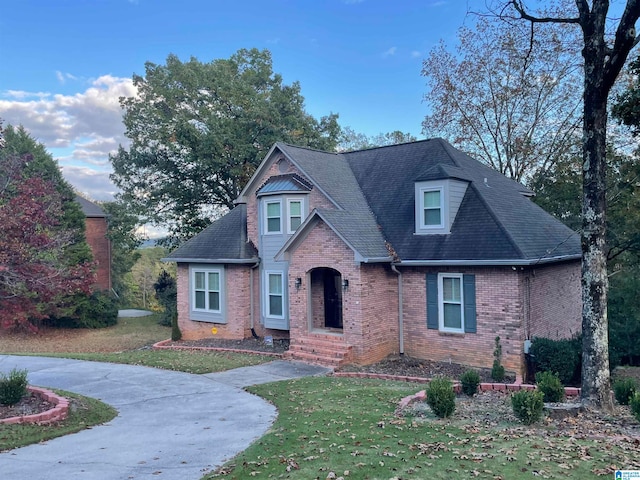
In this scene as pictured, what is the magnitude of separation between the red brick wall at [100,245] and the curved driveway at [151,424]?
21909mm

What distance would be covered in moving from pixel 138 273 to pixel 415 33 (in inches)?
1879

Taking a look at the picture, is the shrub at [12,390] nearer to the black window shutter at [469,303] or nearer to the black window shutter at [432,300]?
the black window shutter at [432,300]

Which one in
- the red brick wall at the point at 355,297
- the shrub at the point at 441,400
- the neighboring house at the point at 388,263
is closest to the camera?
the shrub at the point at 441,400

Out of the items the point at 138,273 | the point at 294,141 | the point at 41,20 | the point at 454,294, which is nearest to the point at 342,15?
the point at 294,141

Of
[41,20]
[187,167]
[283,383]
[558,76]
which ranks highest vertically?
[558,76]

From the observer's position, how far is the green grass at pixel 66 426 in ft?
25.6

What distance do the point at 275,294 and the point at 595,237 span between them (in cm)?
1251

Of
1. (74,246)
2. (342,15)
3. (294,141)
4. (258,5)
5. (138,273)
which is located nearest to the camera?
(258,5)

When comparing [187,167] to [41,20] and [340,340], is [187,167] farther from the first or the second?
[340,340]

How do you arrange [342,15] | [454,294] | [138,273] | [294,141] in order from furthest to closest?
[138,273] → [294,141] → [342,15] → [454,294]

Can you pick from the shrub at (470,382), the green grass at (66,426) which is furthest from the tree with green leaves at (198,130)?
the shrub at (470,382)

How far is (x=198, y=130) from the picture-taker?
93.8 ft

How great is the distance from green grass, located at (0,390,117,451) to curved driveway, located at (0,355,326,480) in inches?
7.9

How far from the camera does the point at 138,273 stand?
198 ft
